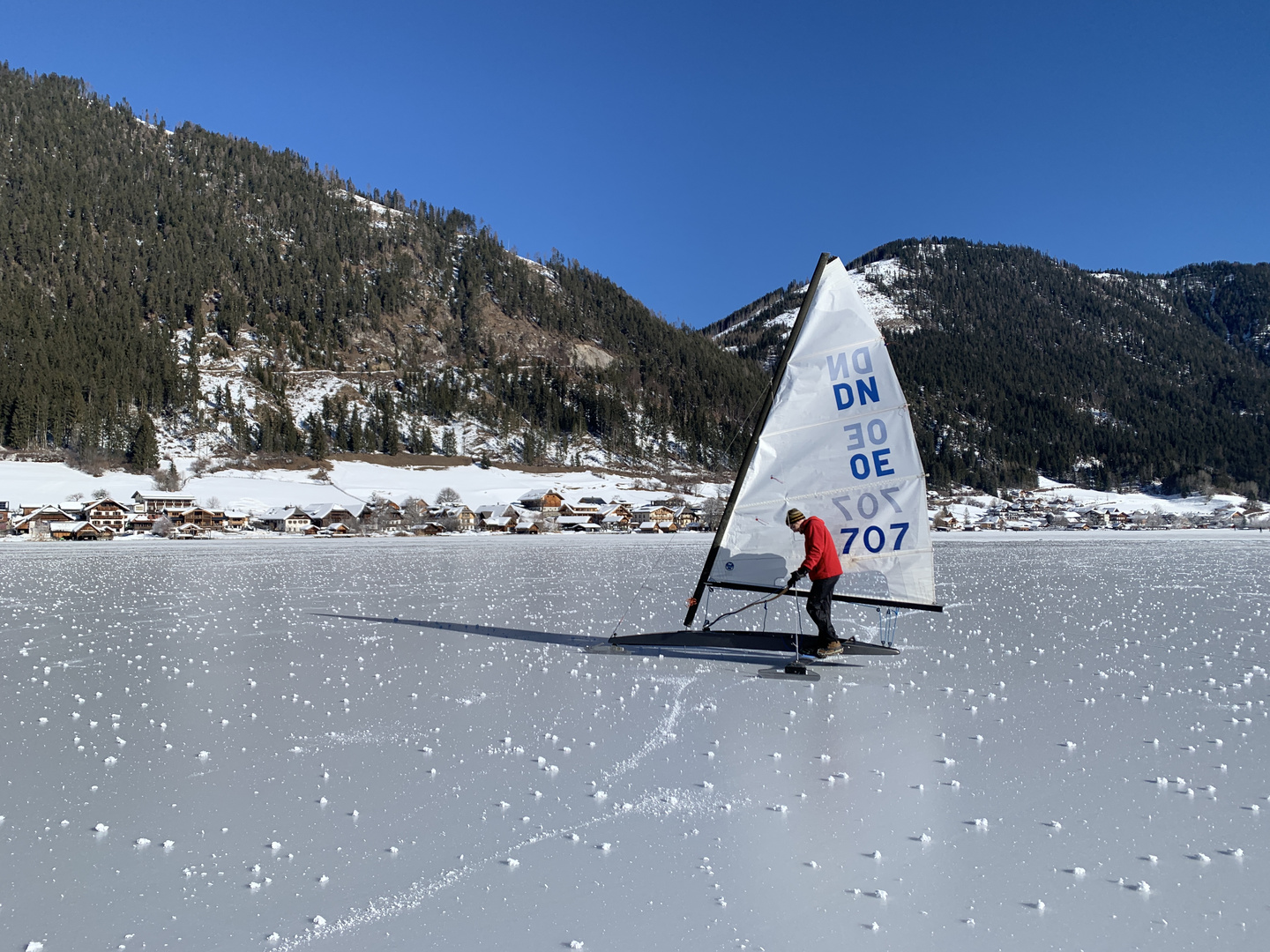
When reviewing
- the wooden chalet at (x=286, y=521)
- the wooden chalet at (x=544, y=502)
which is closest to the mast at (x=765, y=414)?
the wooden chalet at (x=286, y=521)

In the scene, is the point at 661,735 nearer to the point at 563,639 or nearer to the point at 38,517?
the point at 563,639

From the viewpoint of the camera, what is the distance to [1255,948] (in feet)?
10.1

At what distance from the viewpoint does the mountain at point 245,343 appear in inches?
4670

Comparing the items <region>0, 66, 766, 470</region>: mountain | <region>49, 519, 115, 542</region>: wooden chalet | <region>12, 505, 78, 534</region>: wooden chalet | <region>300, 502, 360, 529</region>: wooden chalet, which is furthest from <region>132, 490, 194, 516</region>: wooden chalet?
<region>0, 66, 766, 470</region>: mountain

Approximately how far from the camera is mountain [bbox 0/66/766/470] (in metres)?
A: 119

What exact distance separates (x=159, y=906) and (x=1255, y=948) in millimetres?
4731

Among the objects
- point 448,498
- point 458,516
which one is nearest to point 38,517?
point 458,516

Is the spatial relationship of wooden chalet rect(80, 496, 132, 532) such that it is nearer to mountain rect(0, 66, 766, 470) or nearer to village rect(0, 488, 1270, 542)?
village rect(0, 488, 1270, 542)

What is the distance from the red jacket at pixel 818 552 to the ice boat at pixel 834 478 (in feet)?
1.62

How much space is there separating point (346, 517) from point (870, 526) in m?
76.1

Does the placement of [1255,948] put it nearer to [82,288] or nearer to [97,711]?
[97,711]

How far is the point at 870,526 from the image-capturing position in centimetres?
924

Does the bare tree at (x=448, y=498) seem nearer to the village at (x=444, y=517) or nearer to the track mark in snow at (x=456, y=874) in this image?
the village at (x=444, y=517)

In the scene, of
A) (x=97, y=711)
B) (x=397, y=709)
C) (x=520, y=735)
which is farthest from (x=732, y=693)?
(x=97, y=711)
